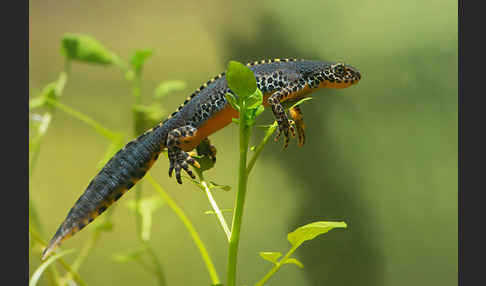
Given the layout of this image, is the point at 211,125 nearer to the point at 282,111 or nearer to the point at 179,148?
the point at 179,148

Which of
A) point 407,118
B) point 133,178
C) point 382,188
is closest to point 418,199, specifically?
point 382,188

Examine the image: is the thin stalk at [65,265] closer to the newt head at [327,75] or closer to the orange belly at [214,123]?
the orange belly at [214,123]

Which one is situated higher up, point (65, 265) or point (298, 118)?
point (298, 118)

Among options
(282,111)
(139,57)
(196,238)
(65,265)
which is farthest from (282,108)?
(65,265)

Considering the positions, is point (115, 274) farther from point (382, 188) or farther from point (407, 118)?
point (407, 118)

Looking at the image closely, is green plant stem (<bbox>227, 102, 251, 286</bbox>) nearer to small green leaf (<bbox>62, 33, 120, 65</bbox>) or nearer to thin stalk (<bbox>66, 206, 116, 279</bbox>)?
small green leaf (<bbox>62, 33, 120, 65</bbox>)

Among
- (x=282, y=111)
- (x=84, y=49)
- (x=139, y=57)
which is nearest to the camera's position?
(x=282, y=111)

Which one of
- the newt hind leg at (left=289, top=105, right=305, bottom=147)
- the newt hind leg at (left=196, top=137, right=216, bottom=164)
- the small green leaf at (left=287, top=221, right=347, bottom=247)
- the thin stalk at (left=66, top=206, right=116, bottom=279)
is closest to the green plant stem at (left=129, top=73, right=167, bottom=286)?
the thin stalk at (left=66, top=206, right=116, bottom=279)
